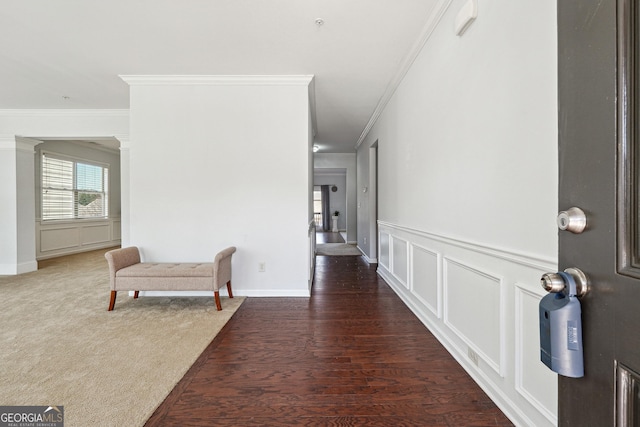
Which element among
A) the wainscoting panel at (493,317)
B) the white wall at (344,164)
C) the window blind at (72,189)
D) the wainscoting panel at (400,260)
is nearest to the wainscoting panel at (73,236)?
the window blind at (72,189)

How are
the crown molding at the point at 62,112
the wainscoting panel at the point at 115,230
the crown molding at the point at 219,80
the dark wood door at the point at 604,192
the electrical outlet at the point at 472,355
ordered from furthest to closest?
the wainscoting panel at the point at 115,230, the crown molding at the point at 62,112, the crown molding at the point at 219,80, the electrical outlet at the point at 472,355, the dark wood door at the point at 604,192

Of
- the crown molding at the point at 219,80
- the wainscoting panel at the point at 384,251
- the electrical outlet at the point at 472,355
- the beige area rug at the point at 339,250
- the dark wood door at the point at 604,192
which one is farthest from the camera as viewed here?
the beige area rug at the point at 339,250

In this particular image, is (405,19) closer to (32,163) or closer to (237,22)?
(237,22)

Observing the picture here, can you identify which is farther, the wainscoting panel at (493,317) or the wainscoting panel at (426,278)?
the wainscoting panel at (426,278)

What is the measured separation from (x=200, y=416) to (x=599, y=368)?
5.65ft

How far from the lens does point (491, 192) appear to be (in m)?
1.63

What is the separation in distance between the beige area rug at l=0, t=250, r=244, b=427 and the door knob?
190cm

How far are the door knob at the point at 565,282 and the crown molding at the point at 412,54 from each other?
2.25 metres

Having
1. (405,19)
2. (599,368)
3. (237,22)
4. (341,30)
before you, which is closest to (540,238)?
(599,368)

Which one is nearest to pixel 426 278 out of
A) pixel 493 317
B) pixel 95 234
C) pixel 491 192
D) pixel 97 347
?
pixel 493 317

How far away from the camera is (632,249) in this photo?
0.51 metres

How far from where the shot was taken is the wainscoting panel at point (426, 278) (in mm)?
2333

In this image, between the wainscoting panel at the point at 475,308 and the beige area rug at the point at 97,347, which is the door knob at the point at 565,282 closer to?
the wainscoting panel at the point at 475,308

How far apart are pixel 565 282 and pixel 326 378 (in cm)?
162
